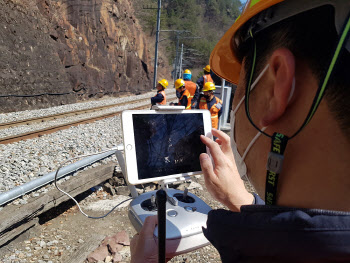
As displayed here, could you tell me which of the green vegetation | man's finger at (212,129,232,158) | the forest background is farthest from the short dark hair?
the forest background

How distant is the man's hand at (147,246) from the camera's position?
1201mm

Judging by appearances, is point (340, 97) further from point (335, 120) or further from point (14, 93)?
point (14, 93)

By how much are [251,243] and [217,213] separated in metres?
0.16

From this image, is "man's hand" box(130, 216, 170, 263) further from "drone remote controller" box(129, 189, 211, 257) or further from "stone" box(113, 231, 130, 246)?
"stone" box(113, 231, 130, 246)

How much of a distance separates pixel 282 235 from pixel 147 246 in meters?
0.68

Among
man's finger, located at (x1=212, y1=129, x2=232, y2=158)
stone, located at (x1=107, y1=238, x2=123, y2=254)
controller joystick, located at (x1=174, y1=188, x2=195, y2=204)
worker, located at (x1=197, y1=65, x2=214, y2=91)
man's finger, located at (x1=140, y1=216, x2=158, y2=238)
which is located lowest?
stone, located at (x1=107, y1=238, x2=123, y2=254)

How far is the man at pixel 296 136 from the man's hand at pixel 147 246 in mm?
367

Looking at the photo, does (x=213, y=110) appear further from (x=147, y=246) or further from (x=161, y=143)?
(x=147, y=246)

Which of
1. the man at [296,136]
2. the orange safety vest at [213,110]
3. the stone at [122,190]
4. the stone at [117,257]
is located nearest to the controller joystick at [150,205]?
the man at [296,136]

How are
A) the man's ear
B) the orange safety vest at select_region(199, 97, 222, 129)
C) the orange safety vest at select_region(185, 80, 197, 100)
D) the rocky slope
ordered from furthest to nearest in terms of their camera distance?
the rocky slope, the orange safety vest at select_region(185, 80, 197, 100), the orange safety vest at select_region(199, 97, 222, 129), the man's ear

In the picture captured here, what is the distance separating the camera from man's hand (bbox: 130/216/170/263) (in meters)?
1.20

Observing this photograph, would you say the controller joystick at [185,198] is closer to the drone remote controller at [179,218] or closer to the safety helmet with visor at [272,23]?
the drone remote controller at [179,218]

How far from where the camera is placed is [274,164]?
2.70ft

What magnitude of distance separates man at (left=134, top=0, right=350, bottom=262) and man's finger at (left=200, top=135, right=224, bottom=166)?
542 millimetres
